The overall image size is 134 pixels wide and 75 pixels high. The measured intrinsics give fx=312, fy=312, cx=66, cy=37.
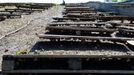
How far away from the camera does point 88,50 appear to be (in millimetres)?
8078

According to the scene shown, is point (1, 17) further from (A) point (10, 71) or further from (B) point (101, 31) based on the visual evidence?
(A) point (10, 71)

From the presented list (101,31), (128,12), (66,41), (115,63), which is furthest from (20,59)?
(128,12)

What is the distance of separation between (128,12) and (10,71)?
570 inches

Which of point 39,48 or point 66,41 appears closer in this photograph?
point 39,48

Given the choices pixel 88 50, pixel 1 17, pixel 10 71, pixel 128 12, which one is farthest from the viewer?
pixel 128 12

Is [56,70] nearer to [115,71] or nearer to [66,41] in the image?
[115,71]

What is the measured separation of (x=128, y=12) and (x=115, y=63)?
43.7 ft

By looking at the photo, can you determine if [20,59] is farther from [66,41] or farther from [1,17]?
[1,17]

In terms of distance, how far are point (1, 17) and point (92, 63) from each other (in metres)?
12.6

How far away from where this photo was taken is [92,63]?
5.98 m

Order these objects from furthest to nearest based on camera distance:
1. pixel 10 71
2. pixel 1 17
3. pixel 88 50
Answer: pixel 1 17 → pixel 88 50 → pixel 10 71

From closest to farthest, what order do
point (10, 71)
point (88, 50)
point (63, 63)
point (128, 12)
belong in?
point (10, 71), point (63, 63), point (88, 50), point (128, 12)

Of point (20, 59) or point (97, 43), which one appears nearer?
point (20, 59)

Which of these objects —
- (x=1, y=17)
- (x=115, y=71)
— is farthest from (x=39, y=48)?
(x=1, y=17)
